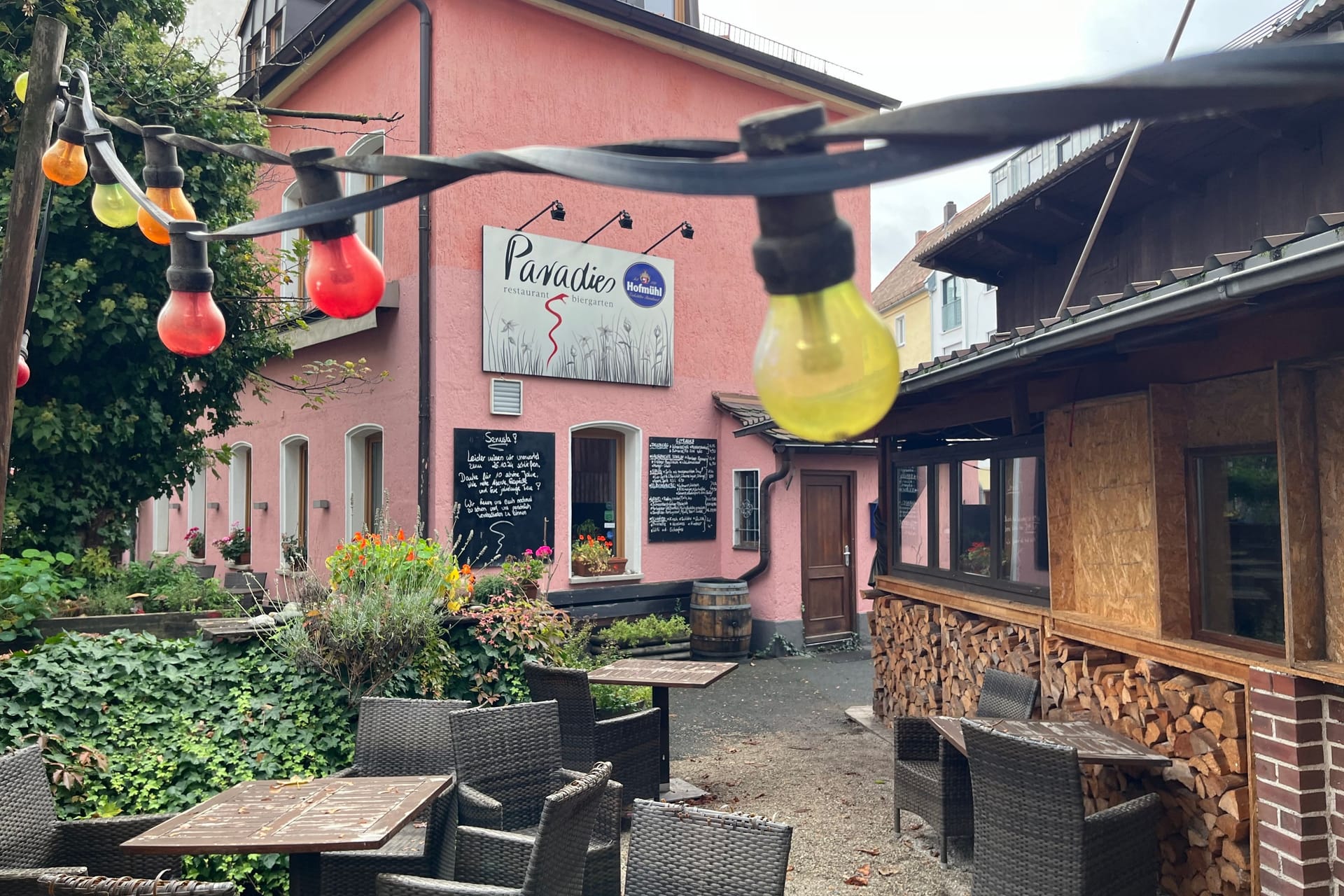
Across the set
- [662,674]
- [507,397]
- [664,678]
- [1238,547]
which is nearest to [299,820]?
[664,678]

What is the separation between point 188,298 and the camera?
238 cm

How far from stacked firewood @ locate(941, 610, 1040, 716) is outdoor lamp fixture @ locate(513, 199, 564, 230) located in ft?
17.1

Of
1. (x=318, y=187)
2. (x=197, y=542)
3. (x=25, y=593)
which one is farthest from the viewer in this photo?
(x=197, y=542)

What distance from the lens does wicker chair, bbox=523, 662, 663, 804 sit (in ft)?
16.1

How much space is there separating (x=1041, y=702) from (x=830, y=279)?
475 centimetres

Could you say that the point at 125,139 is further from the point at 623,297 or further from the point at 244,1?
the point at 244,1

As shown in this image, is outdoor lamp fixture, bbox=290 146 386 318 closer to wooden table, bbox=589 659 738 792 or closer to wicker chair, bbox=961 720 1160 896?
wicker chair, bbox=961 720 1160 896

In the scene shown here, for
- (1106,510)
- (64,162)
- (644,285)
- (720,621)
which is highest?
(644,285)

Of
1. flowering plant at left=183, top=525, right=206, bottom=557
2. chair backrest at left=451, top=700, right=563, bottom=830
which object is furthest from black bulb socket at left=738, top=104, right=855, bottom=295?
flowering plant at left=183, top=525, right=206, bottom=557

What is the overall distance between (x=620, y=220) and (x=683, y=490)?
3.20 m

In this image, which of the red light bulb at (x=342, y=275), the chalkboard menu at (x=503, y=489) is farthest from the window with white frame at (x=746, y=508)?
the red light bulb at (x=342, y=275)

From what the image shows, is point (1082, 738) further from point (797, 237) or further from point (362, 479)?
point (362, 479)

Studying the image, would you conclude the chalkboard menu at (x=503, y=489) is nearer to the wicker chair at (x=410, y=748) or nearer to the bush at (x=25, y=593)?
the bush at (x=25, y=593)

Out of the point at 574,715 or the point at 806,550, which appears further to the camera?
→ the point at 806,550
